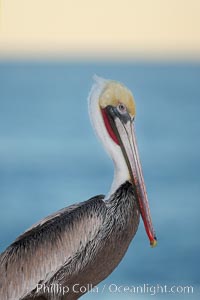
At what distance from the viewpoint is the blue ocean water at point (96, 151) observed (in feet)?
14.2

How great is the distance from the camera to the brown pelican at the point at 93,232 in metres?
4.29

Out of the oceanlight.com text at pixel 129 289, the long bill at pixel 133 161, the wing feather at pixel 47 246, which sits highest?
the long bill at pixel 133 161

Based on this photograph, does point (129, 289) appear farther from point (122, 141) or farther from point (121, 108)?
point (121, 108)

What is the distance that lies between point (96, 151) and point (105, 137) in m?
0.08

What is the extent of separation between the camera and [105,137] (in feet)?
14.4

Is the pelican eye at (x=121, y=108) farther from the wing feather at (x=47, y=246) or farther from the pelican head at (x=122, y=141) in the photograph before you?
the wing feather at (x=47, y=246)

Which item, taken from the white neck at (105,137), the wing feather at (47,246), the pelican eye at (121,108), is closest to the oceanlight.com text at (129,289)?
the wing feather at (47,246)

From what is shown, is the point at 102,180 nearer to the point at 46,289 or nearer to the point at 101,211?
the point at 101,211

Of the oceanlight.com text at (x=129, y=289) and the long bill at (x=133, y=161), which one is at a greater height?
the long bill at (x=133, y=161)

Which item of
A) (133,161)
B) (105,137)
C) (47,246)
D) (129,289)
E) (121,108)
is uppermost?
(121,108)

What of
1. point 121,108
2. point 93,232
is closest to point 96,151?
point 121,108

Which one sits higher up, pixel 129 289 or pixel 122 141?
pixel 122 141

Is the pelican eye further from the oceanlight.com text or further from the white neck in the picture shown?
the oceanlight.com text

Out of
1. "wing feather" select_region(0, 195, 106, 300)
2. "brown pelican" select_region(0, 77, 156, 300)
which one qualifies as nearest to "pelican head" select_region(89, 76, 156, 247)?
"brown pelican" select_region(0, 77, 156, 300)
